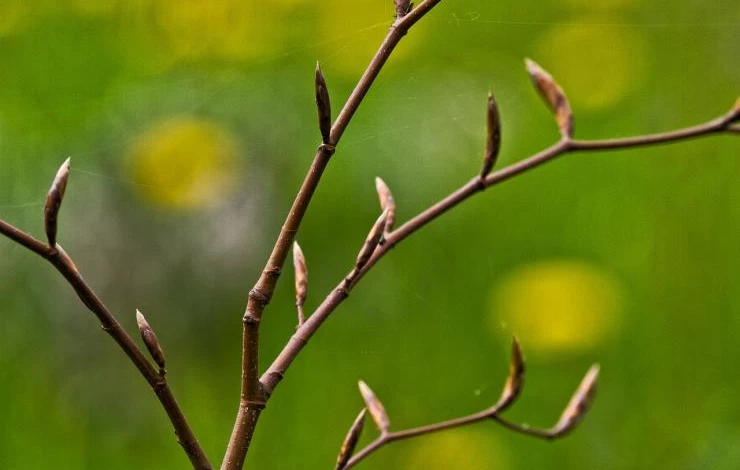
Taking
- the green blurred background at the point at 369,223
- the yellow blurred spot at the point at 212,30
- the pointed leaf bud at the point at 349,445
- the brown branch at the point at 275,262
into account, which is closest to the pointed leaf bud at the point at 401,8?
the brown branch at the point at 275,262

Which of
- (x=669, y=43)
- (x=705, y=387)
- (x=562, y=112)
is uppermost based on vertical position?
(x=562, y=112)

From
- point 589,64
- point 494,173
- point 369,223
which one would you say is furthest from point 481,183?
point 589,64

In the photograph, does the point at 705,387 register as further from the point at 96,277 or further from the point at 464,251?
the point at 96,277

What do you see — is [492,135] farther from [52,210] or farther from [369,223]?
[369,223]

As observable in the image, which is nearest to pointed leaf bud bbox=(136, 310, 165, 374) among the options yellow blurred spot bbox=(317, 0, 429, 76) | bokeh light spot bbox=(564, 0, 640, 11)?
yellow blurred spot bbox=(317, 0, 429, 76)

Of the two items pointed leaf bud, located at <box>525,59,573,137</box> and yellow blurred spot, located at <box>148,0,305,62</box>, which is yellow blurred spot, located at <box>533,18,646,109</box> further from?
pointed leaf bud, located at <box>525,59,573,137</box>

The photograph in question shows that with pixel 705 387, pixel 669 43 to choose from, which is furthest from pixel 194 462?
pixel 669 43
